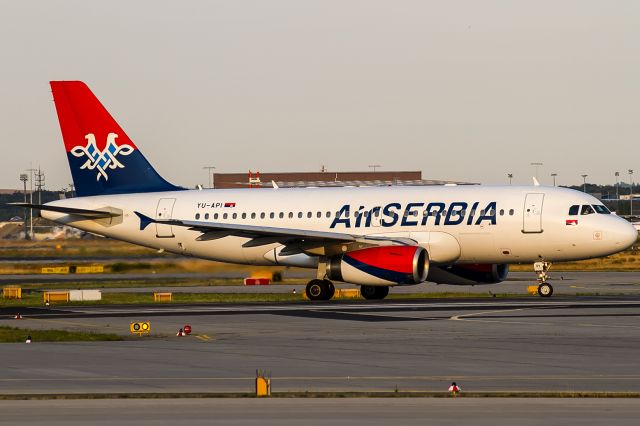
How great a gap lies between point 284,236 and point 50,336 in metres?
17.8

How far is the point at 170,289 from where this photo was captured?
62.2m

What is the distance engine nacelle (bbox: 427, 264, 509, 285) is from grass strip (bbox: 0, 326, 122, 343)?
2107 cm

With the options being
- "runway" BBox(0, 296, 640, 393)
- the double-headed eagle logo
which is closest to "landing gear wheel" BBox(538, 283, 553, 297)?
"runway" BBox(0, 296, 640, 393)

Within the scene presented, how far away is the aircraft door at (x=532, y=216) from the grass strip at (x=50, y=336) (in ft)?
68.7

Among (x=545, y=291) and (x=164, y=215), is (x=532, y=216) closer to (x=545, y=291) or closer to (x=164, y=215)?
(x=545, y=291)

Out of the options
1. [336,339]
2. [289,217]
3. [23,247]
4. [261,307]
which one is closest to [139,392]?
[336,339]

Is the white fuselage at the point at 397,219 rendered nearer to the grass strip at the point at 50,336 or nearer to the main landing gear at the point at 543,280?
the main landing gear at the point at 543,280

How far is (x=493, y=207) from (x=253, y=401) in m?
30.8

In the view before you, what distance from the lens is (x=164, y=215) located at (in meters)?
53.6

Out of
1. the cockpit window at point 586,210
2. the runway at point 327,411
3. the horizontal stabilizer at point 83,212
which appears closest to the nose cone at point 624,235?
the cockpit window at point 586,210

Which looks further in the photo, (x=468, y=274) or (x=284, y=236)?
(x=468, y=274)

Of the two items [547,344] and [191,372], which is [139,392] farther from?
[547,344]

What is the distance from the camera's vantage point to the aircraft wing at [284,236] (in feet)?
157

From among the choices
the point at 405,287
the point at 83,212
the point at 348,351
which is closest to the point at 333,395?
the point at 348,351
